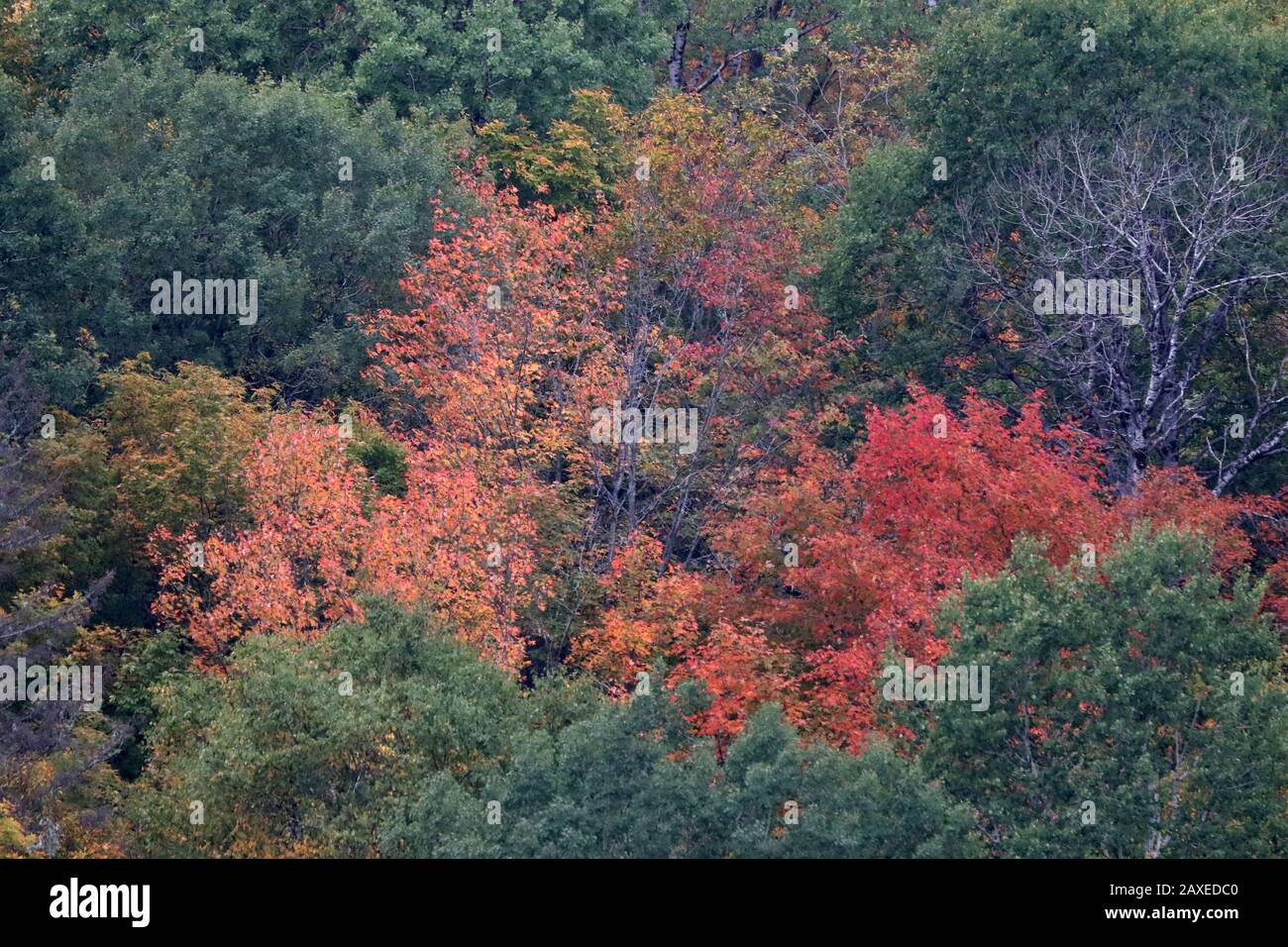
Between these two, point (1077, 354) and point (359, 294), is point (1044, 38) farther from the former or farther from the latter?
point (359, 294)

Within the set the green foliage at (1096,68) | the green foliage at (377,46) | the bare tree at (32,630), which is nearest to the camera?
the bare tree at (32,630)

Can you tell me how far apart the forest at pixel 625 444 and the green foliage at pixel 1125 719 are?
0.23 feet

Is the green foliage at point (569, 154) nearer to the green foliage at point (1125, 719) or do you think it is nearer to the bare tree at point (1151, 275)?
the bare tree at point (1151, 275)

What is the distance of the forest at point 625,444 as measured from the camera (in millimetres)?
25109

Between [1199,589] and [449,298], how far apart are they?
76.1ft

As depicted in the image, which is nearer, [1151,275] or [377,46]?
[1151,275]

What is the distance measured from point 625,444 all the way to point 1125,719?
764 inches

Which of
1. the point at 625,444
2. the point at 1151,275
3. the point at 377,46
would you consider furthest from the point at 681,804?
the point at 377,46

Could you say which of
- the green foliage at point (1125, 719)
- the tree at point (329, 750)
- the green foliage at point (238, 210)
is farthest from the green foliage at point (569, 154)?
the green foliage at point (1125, 719)

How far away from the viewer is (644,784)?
23828 millimetres

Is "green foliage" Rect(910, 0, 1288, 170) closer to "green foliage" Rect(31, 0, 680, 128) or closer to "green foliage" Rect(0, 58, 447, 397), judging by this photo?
"green foliage" Rect(0, 58, 447, 397)

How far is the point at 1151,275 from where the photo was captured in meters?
37.5

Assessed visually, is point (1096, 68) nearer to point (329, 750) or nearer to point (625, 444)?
point (625, 444)

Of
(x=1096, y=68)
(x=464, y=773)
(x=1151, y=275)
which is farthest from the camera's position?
(x=1096, y=68)
